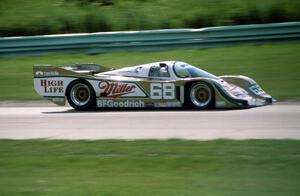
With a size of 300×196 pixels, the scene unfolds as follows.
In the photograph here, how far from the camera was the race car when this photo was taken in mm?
15484

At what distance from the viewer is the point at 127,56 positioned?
2217cm

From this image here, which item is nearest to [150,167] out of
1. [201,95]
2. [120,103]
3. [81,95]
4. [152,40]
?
[201,95]

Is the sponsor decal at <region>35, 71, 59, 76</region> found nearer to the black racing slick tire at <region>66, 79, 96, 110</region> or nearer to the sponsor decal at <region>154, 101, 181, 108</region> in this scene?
the black racing slick tire at <region>66, 79, 96, 110</region>

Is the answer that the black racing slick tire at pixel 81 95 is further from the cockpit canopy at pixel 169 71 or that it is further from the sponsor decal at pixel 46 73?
the cockpit canopy at pixel 169 71

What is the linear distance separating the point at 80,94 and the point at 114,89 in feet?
3.07

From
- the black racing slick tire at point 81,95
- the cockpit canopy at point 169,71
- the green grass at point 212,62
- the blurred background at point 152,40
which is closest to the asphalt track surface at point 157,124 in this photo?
the black racing slick tire at point 81,95

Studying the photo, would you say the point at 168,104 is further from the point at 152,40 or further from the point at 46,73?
the point at 152,40

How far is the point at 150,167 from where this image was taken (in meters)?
9.48

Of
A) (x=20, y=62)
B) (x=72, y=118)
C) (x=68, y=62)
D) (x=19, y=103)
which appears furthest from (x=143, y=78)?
(x=20, y=62)

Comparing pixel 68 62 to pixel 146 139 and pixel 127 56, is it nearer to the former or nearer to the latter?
pixel 127 56

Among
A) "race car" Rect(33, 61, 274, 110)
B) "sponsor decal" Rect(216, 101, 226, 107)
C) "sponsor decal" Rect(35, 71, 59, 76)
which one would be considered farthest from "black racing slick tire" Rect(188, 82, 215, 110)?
"sponsor decal" Rect(35, 71, 59, 76)

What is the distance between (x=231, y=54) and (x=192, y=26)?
138 inches

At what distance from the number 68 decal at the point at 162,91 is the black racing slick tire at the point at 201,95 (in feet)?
1.38

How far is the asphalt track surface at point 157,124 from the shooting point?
12312mm
